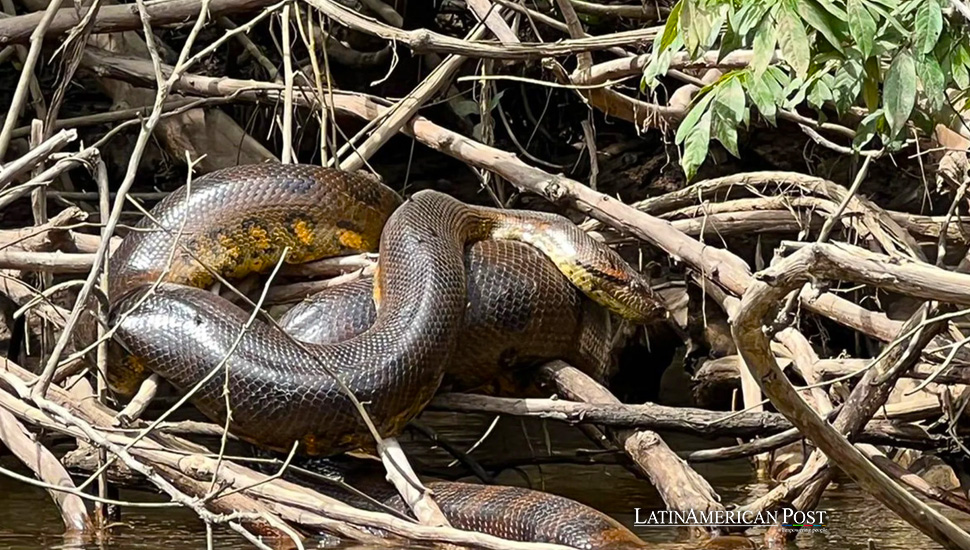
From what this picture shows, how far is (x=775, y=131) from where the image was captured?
7.93m

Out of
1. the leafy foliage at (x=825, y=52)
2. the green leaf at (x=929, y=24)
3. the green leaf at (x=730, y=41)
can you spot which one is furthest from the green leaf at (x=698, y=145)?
the green leaf at (x=929, y=24)

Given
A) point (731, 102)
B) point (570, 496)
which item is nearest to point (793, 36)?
point (731, 102)

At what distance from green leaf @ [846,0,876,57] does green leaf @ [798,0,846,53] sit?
0.25 ft

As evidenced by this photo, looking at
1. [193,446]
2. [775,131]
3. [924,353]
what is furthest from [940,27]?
[775,131]

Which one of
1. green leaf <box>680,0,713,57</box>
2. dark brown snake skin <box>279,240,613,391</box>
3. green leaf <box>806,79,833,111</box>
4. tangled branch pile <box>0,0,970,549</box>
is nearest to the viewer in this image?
green leaf <box>680,0,713,57</box>

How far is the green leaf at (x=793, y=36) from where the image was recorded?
127 inches

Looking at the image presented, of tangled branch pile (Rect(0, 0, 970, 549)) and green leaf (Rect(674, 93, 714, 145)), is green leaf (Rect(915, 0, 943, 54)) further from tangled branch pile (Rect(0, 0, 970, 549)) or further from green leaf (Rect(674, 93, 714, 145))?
green leaf (Rect(674, 93, 714, 145))

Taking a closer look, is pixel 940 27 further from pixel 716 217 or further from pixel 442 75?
pixel 442 75

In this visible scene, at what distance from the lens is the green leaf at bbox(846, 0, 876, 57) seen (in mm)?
3223

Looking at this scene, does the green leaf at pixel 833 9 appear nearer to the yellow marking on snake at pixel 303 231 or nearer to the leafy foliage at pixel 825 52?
the leafy foliage at pixel 825 52

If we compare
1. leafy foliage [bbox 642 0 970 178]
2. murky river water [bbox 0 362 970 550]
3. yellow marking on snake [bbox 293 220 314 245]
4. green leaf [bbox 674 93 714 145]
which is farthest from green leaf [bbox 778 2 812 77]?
yellow marking on snake [bbox 293 220 314 245]

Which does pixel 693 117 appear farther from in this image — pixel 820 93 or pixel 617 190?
pixel 617 190

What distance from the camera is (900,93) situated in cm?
340

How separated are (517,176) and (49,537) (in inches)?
98.1
